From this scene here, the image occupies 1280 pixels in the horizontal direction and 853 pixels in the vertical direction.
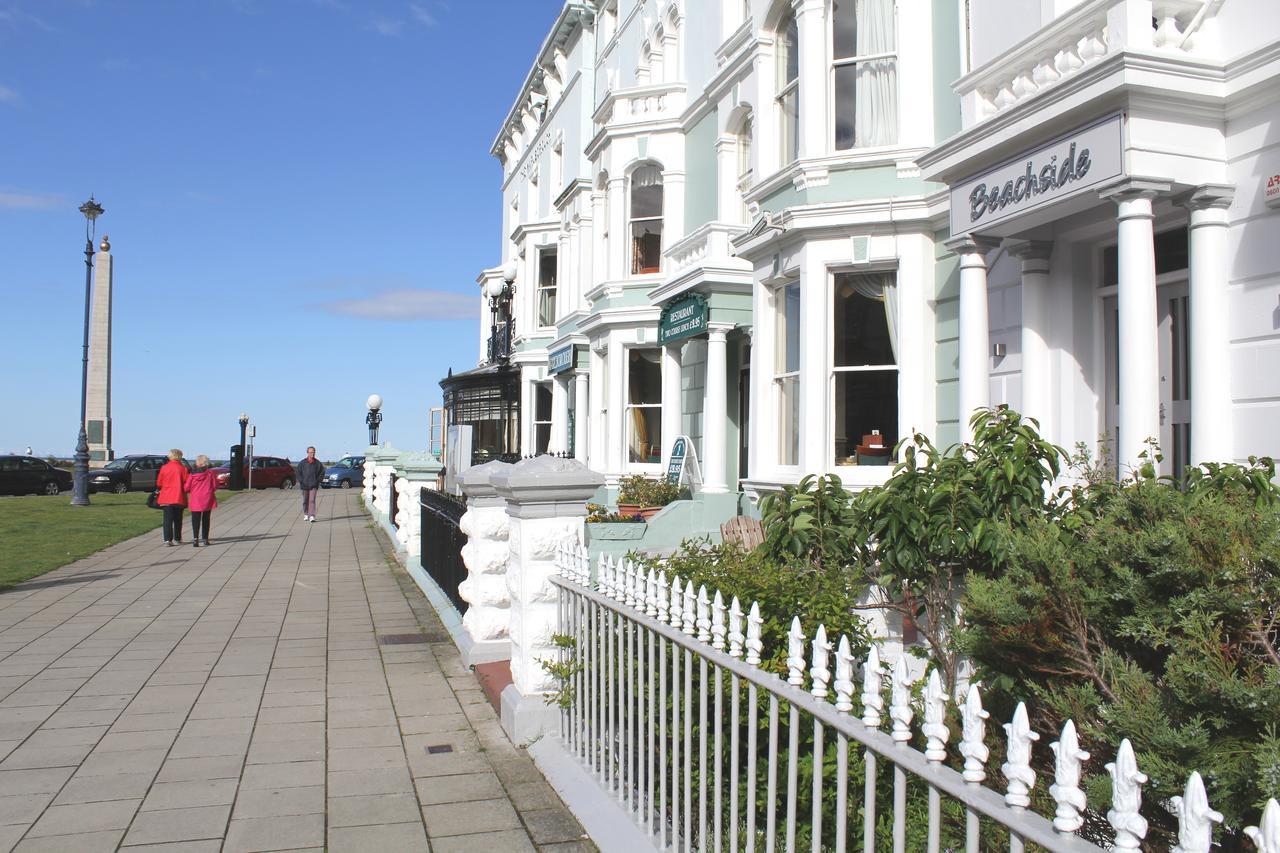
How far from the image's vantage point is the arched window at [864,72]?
35.2ft

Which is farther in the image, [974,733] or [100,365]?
[100,365]

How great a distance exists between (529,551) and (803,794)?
2529mm

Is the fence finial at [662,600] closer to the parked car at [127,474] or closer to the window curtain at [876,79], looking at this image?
the window curtain at [876,79]

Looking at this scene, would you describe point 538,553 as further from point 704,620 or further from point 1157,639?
point 1157,639

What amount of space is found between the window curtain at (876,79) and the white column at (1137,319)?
4104mm

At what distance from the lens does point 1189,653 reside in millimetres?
3137

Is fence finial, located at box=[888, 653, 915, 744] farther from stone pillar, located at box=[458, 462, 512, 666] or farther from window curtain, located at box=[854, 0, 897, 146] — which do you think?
window curtain, located at box=[854, 0, 897, 146]

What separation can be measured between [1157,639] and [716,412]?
A: 34.2 feet

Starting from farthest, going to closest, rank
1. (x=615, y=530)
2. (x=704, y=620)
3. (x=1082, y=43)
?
(x=615, y=530) → (x=1082, y=43) → (x=704, y=620)

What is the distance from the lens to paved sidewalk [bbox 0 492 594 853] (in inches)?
178

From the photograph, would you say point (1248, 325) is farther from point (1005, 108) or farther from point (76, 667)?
point (76, 667)

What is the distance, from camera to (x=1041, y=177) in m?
7.66

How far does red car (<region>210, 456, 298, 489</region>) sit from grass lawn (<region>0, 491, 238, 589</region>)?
13437mm

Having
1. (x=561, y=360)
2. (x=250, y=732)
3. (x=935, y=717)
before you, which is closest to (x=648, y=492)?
(x=561, y=360)
